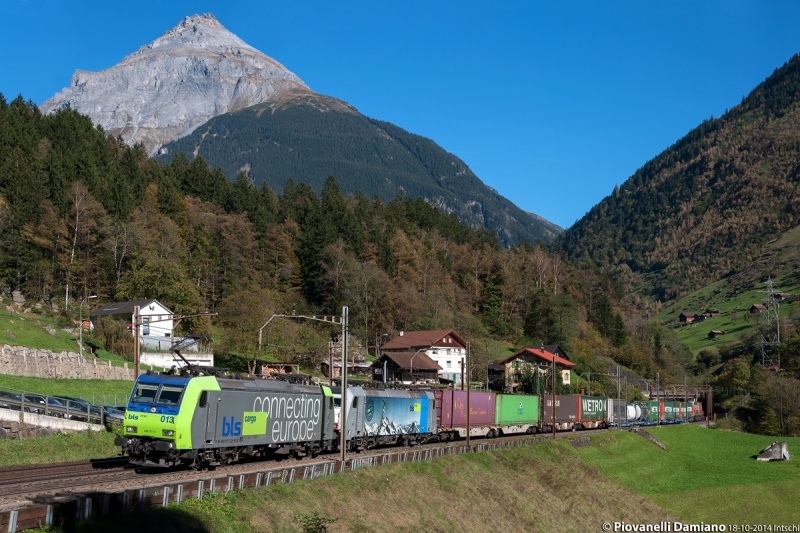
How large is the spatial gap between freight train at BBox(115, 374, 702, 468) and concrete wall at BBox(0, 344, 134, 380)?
27.6 m

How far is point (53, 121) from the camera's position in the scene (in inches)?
4119

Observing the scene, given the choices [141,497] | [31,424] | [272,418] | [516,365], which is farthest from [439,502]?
[516,365]

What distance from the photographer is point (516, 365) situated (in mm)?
109812

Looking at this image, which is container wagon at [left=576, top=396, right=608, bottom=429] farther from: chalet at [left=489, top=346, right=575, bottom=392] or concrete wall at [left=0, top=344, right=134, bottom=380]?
concrete wall at [left=0, top=344, right=134, bottom=380]

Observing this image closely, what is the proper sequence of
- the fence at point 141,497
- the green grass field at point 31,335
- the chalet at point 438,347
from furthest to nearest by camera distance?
the chalet at point 438,347 → the green grass field at point 31,335 → the fence at point 141,497

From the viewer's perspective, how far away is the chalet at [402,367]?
316ft

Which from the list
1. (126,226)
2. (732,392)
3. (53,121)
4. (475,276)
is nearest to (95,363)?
(126,226)

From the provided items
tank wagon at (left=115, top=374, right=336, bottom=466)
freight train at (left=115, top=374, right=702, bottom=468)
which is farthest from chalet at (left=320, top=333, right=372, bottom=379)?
tank wagon at (left=115, top=374, right=336, bottom=466)

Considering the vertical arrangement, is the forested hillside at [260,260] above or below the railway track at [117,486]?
above

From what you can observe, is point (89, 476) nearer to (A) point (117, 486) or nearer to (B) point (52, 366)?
(A) point (117, 486)

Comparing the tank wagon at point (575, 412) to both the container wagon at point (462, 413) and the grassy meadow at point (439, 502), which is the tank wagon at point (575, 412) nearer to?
the grassy meadow at point (439, 502)

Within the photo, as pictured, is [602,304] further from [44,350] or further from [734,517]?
[44,350]

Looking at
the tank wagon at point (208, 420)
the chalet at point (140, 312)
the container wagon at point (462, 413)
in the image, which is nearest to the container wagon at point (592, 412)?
the container wagon at point (462, 413)

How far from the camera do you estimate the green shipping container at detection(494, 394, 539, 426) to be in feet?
194
